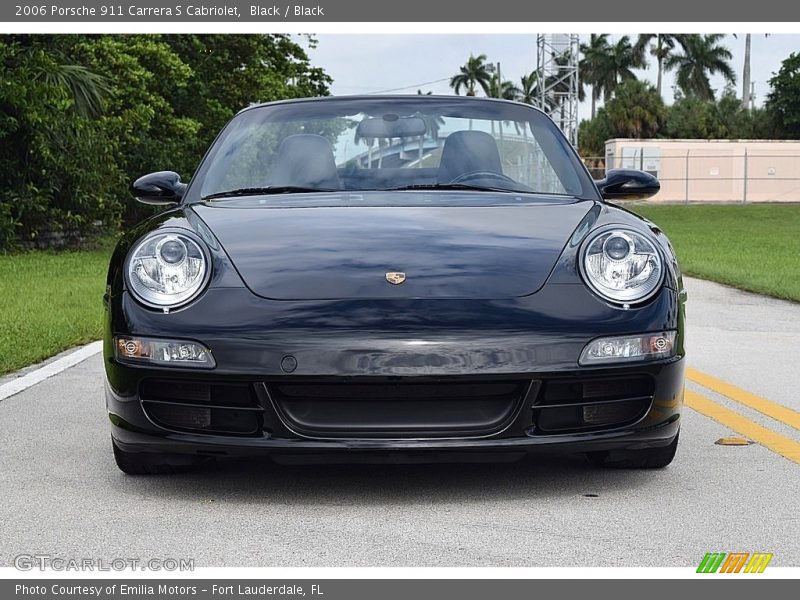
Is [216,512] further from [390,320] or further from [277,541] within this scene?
[390,320]

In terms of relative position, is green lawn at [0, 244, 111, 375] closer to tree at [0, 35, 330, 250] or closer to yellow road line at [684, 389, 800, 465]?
tree at [0, 35, 330, 250]

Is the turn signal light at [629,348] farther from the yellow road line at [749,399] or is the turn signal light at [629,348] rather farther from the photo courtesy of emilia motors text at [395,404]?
the yellow road line at [749,399]

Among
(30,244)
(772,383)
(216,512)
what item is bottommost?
(30,244)

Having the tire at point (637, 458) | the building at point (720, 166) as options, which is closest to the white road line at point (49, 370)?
the tire at point (637, 458)

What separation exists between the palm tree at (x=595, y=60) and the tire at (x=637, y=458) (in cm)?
8924

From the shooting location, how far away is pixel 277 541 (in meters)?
3.55

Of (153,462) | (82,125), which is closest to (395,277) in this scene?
(153,462)

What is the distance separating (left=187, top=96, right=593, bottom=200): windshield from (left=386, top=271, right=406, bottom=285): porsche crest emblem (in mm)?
1028


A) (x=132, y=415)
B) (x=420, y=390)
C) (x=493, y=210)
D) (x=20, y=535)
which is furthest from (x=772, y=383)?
(x=20, y=535)

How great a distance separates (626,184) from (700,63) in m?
84.6

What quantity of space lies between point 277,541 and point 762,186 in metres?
54.2

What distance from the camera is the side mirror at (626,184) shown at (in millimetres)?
5312

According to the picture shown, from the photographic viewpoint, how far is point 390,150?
528 centimetres

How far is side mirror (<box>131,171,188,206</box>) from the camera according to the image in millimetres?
5285
